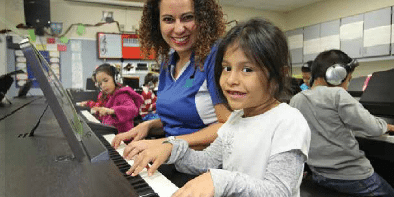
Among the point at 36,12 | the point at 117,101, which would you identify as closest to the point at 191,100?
the point at 117,101

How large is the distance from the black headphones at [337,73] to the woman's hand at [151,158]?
118cm

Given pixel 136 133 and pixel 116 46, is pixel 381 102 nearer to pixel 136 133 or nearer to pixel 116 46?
pixel 136 133

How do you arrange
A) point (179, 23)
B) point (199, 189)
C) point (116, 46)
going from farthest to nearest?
1. point (116, 46)
2. point (179, 23)
3. point (199, 189)

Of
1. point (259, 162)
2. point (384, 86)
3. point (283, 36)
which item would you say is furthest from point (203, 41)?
point (384, 86)

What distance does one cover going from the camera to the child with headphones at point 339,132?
1.46m

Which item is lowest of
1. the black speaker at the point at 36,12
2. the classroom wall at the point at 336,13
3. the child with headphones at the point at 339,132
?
the child with headphones at the point at 339,132

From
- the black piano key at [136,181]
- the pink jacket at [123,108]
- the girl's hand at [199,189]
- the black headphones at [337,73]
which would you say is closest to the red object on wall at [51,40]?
the pink jacket at [123,108]

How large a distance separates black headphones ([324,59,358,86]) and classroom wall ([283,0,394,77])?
3930 mm

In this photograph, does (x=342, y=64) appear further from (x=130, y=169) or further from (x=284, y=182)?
(x=130, y=169)

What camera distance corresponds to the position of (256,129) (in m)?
0.71

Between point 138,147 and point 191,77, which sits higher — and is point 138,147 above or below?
below

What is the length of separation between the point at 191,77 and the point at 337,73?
958 millimetres

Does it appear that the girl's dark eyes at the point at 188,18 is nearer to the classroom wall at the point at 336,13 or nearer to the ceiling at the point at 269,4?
the classroom wall at the point at 336,13

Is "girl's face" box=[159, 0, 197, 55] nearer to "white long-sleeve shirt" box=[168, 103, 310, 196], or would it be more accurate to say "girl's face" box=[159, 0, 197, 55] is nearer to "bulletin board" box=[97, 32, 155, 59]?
"white long-sleeve shirt" box=[168, 103, 310, 196]
